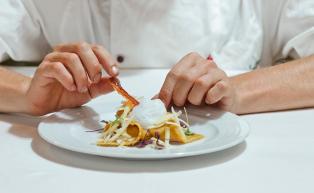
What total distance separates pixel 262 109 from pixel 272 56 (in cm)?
59

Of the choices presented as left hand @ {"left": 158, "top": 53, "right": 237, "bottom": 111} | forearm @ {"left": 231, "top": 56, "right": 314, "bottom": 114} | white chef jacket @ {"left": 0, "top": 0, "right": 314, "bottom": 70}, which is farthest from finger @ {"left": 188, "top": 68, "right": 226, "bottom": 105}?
white chef jacket @ {"left": 0, "top": 0, "right": 314, "bottom": 70}

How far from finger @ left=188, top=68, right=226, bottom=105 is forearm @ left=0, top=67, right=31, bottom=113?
0.34 meters

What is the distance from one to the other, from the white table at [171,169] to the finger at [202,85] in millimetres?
117

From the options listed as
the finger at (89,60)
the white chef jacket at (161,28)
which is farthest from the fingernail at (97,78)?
the white chef jacket at (161,28)

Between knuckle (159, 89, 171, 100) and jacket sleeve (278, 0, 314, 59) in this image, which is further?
jacket sleeve (278, 0, 314, 59)

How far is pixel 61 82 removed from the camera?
3.36 feet

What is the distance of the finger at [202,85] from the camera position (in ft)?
3.31

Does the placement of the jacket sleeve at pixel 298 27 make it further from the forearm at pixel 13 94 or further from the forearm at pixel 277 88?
the forearm at pixel 13 94

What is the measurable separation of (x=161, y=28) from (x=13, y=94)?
49cm

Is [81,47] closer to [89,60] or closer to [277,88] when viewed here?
[89,60]

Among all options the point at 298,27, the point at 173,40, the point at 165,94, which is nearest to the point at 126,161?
the point at 165,94

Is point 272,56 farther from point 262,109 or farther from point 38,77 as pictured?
point 38,77

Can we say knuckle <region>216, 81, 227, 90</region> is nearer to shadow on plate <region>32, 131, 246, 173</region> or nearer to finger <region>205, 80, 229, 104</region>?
finger <region>205, 80, 229, 104</region>

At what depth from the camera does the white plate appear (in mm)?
799
